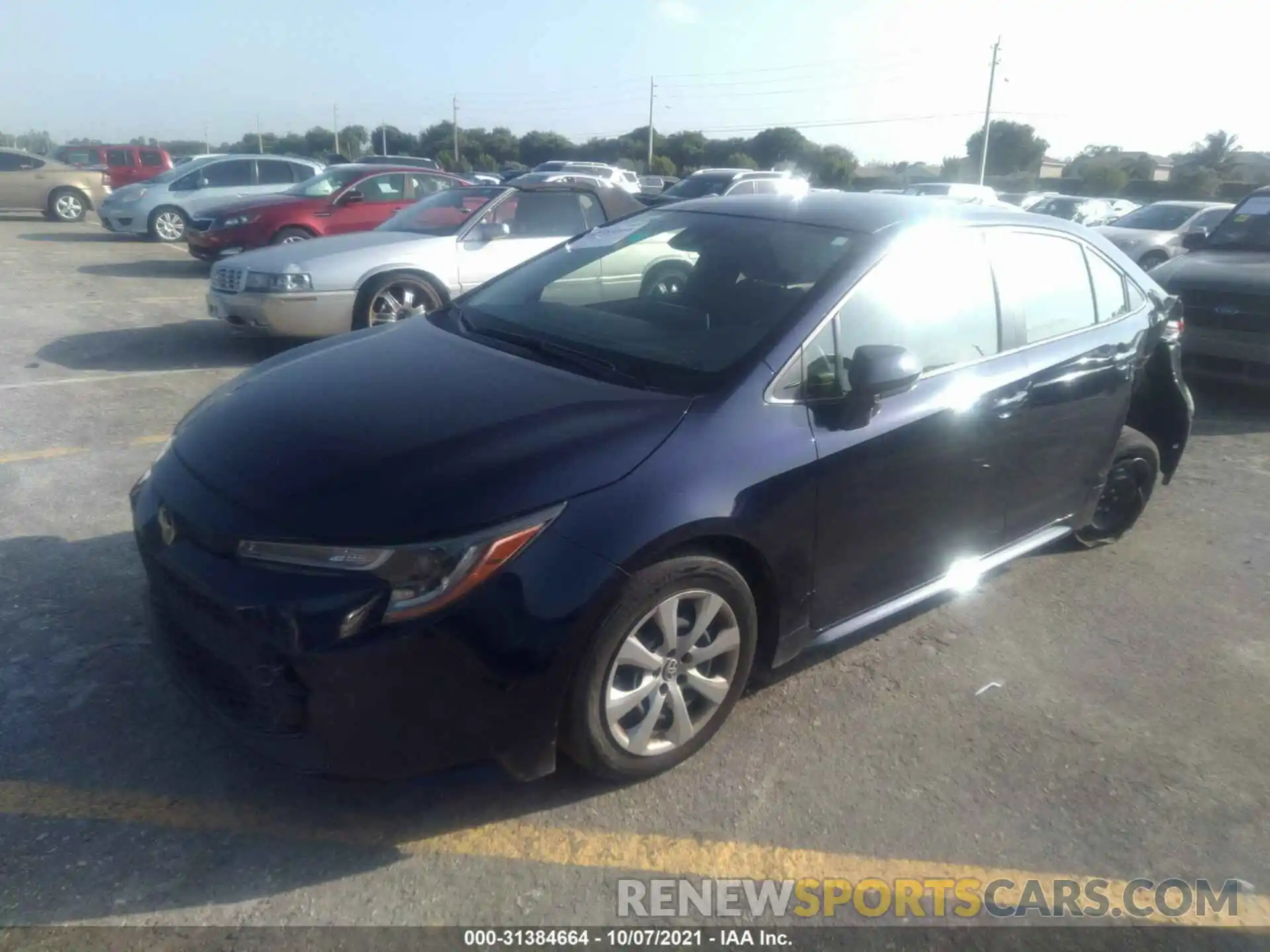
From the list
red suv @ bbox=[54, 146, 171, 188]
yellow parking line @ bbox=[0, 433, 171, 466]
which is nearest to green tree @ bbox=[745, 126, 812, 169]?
red suv @ bbox=[54, 146, 171, 188]

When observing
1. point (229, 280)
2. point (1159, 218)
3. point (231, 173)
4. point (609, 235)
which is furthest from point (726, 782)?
point (231, 173)

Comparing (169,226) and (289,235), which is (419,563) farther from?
(169,226)

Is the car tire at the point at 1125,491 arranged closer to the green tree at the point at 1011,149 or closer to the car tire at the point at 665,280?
the car tire at the point at 665,280

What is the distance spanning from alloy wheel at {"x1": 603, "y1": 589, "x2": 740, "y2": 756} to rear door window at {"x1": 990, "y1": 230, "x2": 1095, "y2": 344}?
1951mm

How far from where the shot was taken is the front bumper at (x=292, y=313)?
7.82 m

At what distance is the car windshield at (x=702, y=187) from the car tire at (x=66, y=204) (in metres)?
13.2

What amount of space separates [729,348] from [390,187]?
11.7 metres

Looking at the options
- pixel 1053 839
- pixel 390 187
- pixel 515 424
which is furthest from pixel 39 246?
pixel 1053 839

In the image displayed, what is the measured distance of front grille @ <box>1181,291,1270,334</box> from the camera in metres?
7.79

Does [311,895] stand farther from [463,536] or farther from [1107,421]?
[1107,421]

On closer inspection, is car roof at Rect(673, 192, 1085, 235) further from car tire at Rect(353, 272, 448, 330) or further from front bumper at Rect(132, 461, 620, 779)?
car tire at Rect(353, 272, 448, 330)

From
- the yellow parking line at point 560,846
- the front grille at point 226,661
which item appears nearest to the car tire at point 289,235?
the front grille at point 226,661

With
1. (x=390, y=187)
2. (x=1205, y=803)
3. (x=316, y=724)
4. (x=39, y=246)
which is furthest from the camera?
Answer: (x=39, y=246)

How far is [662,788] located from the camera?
303 centimetres
